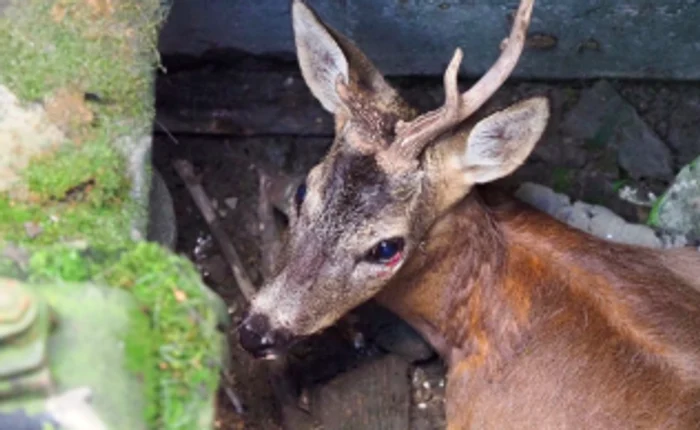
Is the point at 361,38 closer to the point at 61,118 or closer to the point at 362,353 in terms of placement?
the point at 362,353

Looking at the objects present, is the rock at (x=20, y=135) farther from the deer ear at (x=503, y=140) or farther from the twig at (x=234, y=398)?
the twig at (x=234, y=398)

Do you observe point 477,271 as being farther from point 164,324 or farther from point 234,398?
point 164,324

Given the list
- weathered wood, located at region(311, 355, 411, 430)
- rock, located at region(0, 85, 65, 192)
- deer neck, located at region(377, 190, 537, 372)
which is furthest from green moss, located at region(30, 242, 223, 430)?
weathered wood, located at region(311, 355, 411, 430)

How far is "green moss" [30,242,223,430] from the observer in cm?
237

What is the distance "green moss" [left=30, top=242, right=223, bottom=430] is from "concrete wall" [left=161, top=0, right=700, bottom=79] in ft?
11.0

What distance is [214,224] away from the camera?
6.22m

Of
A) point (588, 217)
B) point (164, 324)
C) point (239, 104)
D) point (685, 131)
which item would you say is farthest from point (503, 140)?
point (685, 131)

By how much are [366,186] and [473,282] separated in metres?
0.88

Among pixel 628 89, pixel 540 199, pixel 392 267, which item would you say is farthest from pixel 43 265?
pixel 628 89

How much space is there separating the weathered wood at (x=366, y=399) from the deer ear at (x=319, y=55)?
1.75m

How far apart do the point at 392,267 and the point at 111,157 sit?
159 cm

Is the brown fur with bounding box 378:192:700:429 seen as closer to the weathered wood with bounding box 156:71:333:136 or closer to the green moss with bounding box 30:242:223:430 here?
the weathered wood with bounding box 156:71:333:136

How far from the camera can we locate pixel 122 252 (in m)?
2.67

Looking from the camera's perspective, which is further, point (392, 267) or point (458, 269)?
point (458, 269)
